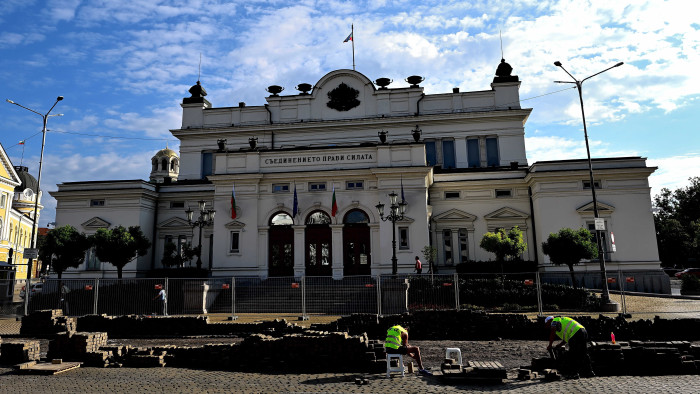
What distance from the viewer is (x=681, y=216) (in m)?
63.9

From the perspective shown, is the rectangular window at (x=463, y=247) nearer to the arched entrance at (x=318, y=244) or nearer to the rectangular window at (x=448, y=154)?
the rectangular window at (x=448, y=154)

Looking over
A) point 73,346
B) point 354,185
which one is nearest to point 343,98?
point 354,185

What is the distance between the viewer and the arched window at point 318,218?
3036 centimetres

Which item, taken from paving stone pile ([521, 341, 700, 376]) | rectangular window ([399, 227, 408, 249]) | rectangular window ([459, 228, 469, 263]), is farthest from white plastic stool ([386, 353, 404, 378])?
rectangular window ([459, 228, 469, 263])

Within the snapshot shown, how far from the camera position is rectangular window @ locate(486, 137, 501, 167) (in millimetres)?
39134

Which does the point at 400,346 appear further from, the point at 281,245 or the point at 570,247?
the point at 281,245

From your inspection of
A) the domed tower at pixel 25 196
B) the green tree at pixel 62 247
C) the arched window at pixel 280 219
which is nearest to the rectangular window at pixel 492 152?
the arched window at pixel 280 219

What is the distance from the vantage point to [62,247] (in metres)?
28.5

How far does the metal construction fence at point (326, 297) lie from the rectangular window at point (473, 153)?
15732 millimetres

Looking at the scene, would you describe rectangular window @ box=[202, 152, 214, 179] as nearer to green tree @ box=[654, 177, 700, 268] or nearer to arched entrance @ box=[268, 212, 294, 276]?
arched entrance @ box=[268, 212, 294, 276]

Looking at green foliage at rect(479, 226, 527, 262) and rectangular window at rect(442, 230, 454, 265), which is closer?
green foliage at rect(479, 226, 527, 262)

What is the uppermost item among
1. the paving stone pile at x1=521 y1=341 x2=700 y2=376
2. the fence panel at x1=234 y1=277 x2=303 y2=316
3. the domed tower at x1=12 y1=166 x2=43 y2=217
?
the domed tower at x1=12 y1=166 x2=43 y2=217

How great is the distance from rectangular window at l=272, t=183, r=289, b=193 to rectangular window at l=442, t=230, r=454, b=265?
11371mm

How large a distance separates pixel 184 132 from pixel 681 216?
63.8m
